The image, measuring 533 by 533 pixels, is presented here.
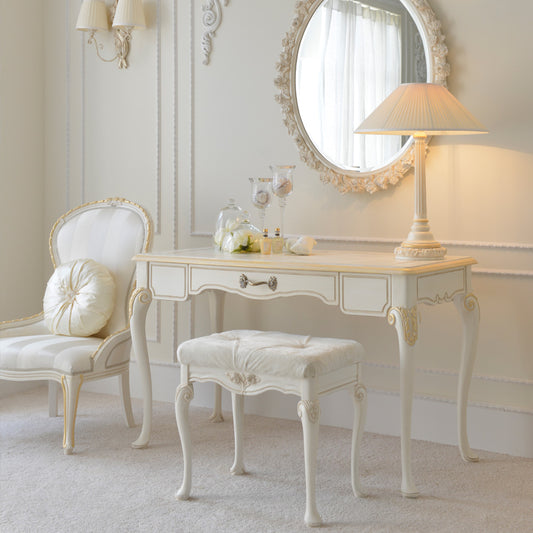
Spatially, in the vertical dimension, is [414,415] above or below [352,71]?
below

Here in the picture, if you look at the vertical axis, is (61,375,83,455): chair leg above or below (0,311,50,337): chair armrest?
below

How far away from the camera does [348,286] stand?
261cm

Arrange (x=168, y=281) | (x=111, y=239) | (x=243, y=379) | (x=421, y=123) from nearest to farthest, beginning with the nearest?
(x=243, y=379) → (x=421, y=123) → (x=168, y=281) → (x=111, y=239)

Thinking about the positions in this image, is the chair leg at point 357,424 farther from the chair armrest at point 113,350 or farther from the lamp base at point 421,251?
the chair armrest at point 113,350

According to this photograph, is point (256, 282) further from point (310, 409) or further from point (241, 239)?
point (310, 409)

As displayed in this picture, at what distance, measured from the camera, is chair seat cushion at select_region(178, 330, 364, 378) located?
2.38 meters

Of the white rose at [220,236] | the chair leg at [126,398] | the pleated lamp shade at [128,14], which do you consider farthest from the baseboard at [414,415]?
the pleated lamp shade at [128,14]

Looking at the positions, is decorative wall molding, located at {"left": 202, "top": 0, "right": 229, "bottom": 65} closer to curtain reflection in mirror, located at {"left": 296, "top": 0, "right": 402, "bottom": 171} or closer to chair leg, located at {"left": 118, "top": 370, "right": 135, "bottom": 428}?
curtain reflection in mirror, located at {"left": 296, "top": 0, "right": 402, "bottom": 171}

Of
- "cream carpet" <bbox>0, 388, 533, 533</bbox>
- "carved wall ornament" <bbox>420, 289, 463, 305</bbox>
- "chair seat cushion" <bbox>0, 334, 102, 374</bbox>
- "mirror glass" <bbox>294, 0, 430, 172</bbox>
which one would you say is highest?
"mirror glass" <bbox>294, 0, 430, 172</bbox>

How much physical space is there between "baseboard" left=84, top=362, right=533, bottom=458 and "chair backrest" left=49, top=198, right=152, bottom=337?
0.57 meters

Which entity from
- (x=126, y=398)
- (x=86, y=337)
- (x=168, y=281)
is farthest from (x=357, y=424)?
(x=86, y=337)

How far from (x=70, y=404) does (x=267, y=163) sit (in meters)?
1.33

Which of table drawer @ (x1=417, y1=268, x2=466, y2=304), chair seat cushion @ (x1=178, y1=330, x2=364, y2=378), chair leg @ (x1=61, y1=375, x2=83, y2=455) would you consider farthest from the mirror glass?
chair leg @ (x1=61, y1=375, x2=83, y2=455)

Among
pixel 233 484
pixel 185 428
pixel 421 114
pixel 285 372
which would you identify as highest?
pixel 421 114
